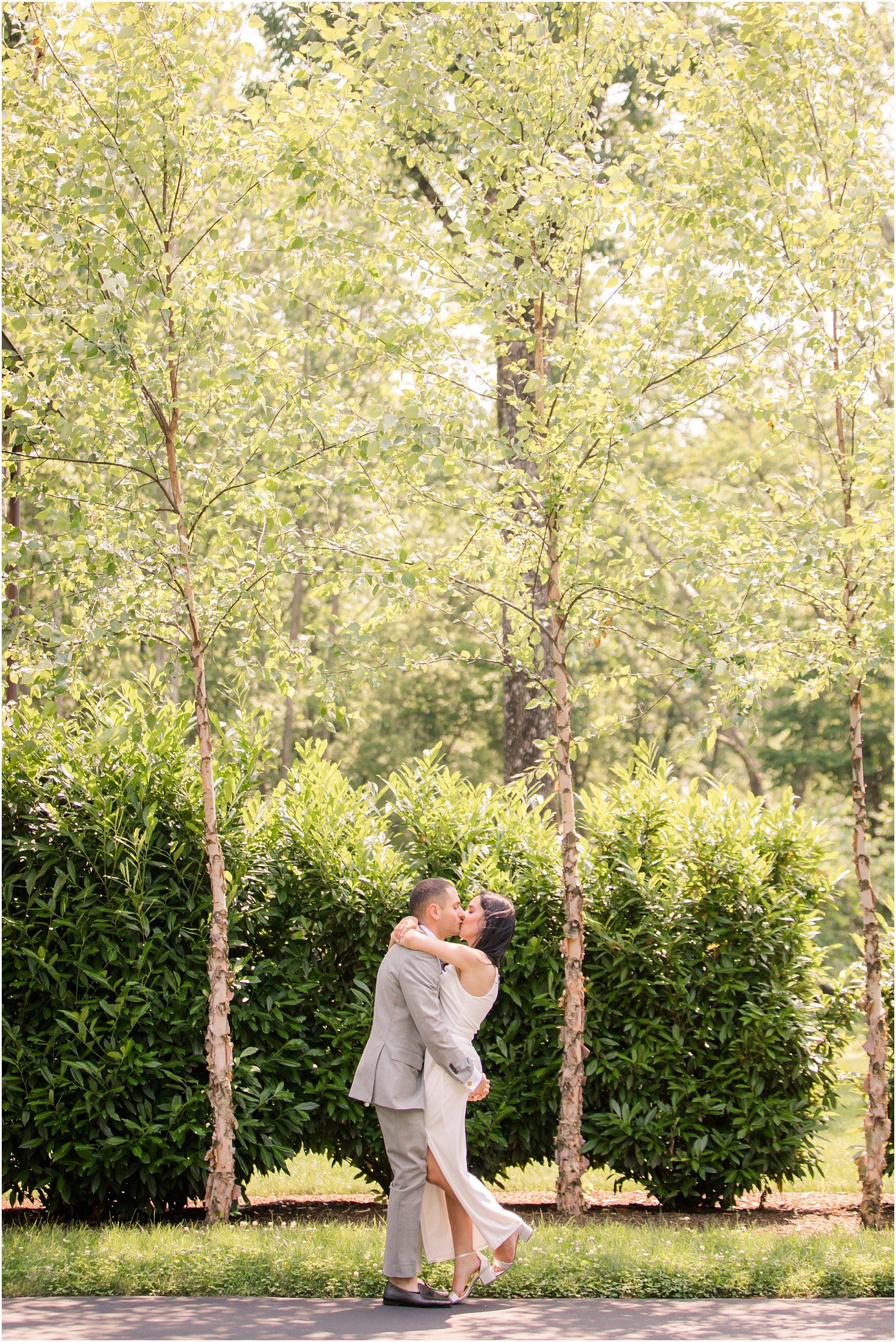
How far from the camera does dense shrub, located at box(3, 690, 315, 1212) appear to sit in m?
6.79

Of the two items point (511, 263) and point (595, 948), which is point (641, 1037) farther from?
point (511, 263)

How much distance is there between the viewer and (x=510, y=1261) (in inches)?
213

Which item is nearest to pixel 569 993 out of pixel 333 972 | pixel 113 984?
pixel 333 972

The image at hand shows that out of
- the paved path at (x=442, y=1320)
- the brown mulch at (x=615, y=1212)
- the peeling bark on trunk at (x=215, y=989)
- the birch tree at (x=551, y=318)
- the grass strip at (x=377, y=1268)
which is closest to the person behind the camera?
the paved path at (x=442, y=1320)

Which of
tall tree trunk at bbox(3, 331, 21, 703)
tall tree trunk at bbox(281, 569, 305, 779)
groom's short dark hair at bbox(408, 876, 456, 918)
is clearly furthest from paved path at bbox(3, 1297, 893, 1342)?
tall tree trunk at bbox(281, 569, 305, 779)

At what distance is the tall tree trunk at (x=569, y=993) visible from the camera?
6.76 metres

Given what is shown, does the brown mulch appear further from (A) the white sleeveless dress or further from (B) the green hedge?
(A) the white sleeveless dress

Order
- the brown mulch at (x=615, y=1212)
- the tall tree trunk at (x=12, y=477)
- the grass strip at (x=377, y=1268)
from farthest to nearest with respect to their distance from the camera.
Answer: the brown mulch at (x=615, y=1212)
the tall tree trunk at (x=12, y=477)
the grass strip at (x=377, y=1268)

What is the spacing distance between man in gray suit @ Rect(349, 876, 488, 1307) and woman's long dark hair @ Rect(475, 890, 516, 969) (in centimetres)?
16

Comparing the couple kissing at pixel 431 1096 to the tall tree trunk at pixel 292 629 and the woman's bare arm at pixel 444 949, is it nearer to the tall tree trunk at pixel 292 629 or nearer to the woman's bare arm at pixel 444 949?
the woman's bare arm at pixel 444 949

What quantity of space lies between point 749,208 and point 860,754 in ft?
11.0

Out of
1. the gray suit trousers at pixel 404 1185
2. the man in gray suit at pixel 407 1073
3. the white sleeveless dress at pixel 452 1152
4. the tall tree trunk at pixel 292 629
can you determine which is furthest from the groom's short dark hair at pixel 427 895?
the tall tree trunk at pixel 292 629

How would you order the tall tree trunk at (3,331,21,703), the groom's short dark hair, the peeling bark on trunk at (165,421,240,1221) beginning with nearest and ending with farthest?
1. the groom's short dark hair
2. the tall tree trunk at (3,331,21,703)
3. the peeling bark on trunk at (165,421,240,1221)

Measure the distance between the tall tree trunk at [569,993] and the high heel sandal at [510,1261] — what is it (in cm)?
129
